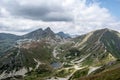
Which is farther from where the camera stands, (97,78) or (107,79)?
(97,78)

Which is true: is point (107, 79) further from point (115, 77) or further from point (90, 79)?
point (90, 79)

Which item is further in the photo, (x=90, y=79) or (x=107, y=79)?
(x=90, y=79)

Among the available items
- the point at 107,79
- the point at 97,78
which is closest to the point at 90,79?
the point at 97,78

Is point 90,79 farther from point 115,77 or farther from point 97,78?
point 115,77

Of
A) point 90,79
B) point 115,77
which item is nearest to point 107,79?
point 115,77

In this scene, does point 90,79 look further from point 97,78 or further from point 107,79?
point 107,79
